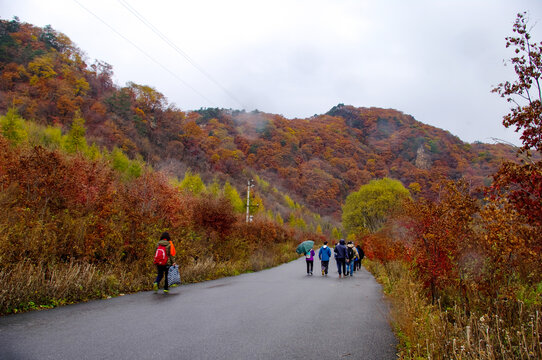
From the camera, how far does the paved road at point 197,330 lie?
480 cm

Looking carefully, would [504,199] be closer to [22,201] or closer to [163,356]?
[163,356]

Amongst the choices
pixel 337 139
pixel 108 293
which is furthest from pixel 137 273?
pixel 337 139

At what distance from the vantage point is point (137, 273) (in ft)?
37.4

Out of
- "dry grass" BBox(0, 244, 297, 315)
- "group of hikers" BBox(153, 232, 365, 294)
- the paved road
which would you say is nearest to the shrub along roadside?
"dry grass" BBox(0, 244, 297, 315)

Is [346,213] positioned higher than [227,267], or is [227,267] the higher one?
[346,213]

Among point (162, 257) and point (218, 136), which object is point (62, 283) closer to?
point (162, 257)

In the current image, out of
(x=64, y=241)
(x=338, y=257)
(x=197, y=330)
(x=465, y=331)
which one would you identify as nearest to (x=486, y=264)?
(x=465, y=331)

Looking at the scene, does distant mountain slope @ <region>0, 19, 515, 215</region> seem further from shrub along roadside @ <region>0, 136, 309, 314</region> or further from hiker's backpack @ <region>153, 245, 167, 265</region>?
hiker's backpack @ <region>153, 245, 167, 265</region>

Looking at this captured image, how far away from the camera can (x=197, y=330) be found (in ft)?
19.8

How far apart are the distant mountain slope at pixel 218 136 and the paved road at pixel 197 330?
42.4 metres

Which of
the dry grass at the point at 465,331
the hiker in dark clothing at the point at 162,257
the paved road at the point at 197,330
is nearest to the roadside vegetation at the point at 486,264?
the dry grass at the point at 465,331

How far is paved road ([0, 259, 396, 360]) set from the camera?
480 centimetres

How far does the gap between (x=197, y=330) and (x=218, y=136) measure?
10139cm

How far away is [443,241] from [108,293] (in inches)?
353
